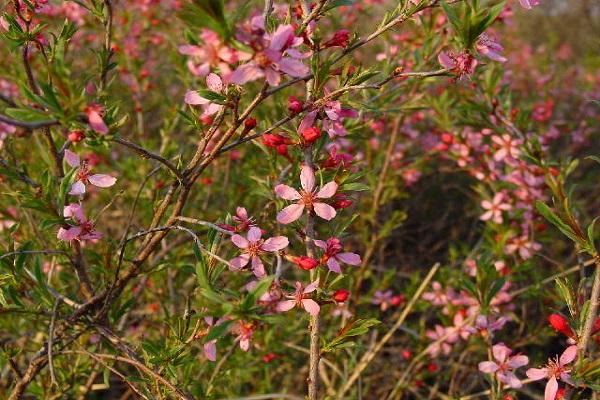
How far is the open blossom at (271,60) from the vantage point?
46.2 inches

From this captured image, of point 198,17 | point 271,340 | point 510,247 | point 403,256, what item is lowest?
point 403,256

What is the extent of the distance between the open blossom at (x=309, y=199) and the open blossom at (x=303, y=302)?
0.20m

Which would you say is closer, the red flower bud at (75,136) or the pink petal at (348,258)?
the red flower bud at (75,136)

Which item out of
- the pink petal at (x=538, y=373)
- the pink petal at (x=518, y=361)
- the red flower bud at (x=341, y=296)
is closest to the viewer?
the red flower bud at (x=341, y=296)

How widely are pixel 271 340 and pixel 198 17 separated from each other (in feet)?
7.21

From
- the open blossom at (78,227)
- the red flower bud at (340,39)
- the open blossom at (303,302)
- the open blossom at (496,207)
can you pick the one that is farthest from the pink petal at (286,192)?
the open blossom at (496,207)

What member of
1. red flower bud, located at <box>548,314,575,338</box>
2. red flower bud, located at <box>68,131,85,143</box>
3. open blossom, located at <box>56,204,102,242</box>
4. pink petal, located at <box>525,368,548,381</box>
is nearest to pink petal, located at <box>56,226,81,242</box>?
open blossom, located at <box>56,204,102,242</box>

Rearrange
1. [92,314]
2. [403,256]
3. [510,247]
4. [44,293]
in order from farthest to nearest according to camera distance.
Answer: [403,256]
[510,247]
[92,314]
[44,293]

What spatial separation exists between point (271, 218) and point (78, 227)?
2.98 feet

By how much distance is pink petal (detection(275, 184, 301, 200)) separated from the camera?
167 centimetres

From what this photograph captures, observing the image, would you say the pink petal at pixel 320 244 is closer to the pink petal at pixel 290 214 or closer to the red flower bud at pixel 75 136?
the pink petal at pixel 290 214

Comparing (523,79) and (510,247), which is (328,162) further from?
(523,79)

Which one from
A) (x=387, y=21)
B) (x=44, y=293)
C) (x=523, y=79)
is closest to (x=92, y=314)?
(x=44, y=293)

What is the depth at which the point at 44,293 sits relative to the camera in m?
1.77
